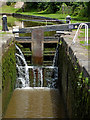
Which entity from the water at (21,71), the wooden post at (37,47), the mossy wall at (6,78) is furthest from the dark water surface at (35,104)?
the wooden post at (37,47)

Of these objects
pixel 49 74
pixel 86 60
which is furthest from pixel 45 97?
pixel 86 60

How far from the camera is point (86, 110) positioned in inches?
156

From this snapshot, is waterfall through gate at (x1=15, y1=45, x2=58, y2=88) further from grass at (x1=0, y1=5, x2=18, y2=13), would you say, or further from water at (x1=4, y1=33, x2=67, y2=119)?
grass at (x1=0, y1=5, x2=18, y2=13)

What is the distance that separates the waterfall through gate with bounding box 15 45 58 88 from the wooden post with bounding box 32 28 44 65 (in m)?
0.28

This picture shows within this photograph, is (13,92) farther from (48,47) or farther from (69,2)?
(69,2)

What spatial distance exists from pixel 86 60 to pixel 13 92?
428 centimetres

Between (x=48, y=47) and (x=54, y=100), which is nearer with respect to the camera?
(x=54, y=100)

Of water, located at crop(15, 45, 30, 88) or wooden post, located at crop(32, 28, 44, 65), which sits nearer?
water, located at crop(15, 45, 30, 88)

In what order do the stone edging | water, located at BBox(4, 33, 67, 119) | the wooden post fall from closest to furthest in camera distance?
the stone edging
water, located at BBox(4, 33, 67, 119)
the wooden post

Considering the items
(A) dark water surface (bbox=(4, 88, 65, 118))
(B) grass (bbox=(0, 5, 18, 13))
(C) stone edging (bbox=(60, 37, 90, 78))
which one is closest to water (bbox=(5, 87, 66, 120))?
(A) dark water surface (bbox=(4, 88, 65, 118))

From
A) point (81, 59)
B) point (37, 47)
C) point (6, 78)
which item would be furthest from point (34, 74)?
point (81, 59)

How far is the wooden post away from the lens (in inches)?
382

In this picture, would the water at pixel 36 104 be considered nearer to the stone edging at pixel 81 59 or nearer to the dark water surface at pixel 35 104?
the dark water surface at pixel 35 104

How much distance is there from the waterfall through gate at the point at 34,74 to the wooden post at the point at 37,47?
0.91 feet
